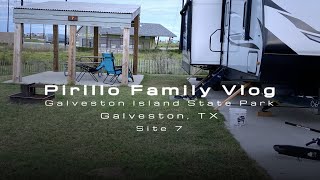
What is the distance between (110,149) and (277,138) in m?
2.65

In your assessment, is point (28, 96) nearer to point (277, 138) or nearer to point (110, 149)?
point (110, 149)

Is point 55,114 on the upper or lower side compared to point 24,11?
lower

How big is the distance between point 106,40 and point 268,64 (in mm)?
46128

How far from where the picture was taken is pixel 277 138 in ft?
21.4

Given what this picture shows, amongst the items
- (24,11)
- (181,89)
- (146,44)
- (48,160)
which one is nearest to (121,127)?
(48,160)

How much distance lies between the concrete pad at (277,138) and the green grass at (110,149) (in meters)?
0.20

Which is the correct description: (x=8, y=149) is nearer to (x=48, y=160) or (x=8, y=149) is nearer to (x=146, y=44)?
(x=48, y=160)

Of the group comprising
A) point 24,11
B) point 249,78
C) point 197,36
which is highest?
point 24,11

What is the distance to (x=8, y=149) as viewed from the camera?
5336 millimetres

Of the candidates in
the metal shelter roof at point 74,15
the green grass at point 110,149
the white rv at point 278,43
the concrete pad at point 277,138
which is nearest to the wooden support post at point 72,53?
the metal shelter roof at point 74,15

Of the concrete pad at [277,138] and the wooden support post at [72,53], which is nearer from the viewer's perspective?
the concrete pad at [277,138]

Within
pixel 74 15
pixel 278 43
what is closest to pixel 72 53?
pixel 74 15

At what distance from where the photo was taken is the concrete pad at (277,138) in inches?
189

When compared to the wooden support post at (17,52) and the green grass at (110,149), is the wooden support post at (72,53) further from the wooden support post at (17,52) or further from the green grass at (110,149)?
the green grass at (110,149)
